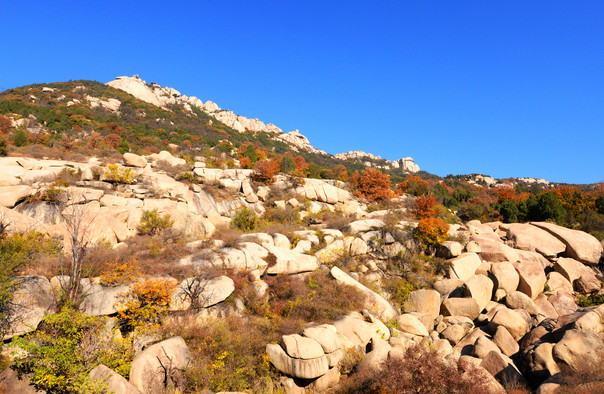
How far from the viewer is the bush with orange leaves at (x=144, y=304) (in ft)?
34.2

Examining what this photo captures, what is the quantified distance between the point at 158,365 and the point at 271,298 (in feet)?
19.2

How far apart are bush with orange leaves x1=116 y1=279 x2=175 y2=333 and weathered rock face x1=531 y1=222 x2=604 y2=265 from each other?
27420 mm

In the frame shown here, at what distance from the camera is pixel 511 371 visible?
10.8 meters

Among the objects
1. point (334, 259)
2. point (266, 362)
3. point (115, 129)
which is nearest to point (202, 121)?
point (115, 129)

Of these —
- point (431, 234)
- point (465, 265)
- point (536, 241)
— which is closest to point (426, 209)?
point (431, 234)

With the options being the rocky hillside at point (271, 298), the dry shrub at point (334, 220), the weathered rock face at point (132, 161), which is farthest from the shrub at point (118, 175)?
the dry shrub at point (334, 220)

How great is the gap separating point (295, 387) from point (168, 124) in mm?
61244

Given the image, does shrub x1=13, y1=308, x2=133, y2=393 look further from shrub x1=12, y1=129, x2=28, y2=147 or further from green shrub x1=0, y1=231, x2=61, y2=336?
shrub x1=12, y1=129, x2=28, y2=147

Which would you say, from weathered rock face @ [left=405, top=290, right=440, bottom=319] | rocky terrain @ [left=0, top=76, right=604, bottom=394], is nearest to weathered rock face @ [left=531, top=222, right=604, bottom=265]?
rocky terrain @ [left=0, top=76, right=604, bottom=394]

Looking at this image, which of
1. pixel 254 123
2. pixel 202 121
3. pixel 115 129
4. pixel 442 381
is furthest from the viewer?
pixel 254 123

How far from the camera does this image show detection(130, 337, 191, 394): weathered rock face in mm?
8742

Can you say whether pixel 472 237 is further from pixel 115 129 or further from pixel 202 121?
pixel 202 121

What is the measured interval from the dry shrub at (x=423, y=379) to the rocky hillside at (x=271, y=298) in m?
0.06

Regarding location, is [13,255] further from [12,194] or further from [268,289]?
[268,289]
